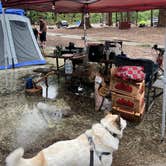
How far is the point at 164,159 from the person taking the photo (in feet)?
12.5

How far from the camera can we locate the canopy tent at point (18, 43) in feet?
28.8

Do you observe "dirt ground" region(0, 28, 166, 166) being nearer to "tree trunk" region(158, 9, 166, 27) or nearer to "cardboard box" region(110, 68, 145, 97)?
"cardboard box" region(110, 68, 145, 97)

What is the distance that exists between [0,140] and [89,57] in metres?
3.49

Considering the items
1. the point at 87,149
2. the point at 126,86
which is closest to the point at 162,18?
the point at 126,86

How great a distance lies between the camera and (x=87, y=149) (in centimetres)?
287

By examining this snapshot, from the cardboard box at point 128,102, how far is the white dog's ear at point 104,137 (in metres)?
1.91

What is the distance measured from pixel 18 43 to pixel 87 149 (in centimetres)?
682

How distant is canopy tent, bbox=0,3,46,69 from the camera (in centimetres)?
878

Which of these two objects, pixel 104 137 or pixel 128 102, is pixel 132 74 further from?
pixel 104 137

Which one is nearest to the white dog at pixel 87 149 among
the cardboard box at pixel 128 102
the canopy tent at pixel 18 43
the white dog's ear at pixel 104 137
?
the white dog's ear at pixel 104 137

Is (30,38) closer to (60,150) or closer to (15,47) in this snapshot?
(15,47)

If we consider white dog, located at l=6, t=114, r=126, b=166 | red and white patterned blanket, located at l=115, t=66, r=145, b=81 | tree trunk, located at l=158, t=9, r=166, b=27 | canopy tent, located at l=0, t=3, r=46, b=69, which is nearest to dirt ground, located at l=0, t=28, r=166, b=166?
red and white patterned blanket, located at l=115, t=66, r=145, b=81

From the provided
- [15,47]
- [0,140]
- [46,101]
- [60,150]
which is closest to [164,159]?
[60,150]

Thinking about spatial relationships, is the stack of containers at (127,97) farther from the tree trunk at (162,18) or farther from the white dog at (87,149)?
the tree trunk at (162,18)
